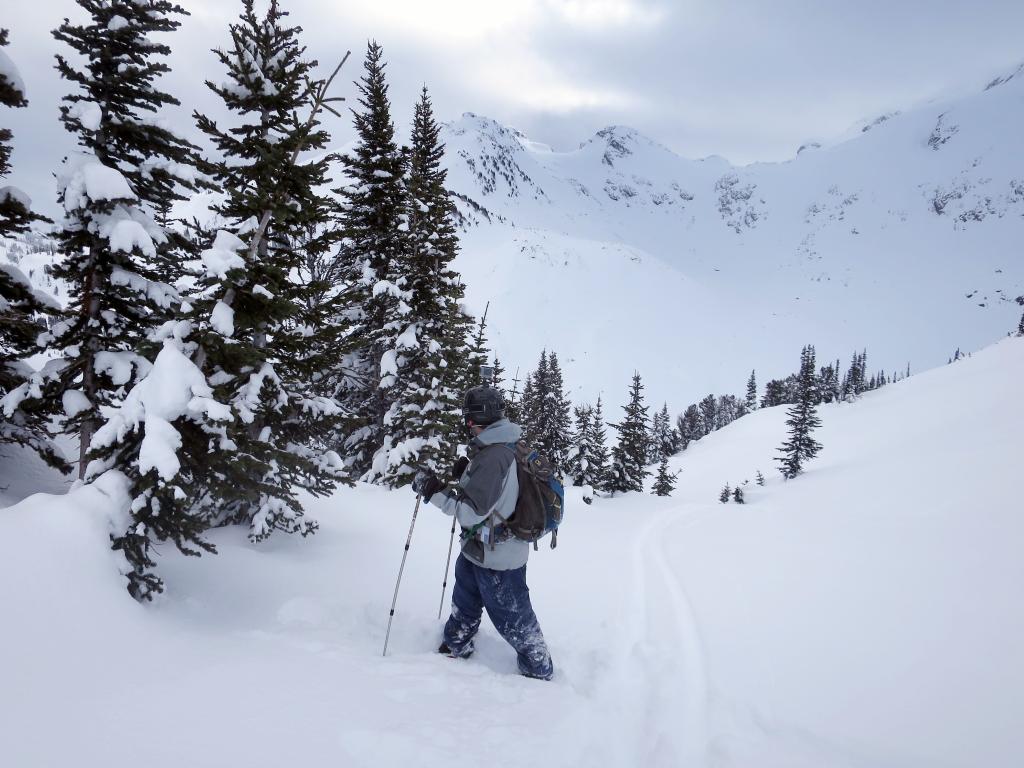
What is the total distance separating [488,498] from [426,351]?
1183 cm

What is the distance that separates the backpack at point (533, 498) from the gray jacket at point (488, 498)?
9 centimetres

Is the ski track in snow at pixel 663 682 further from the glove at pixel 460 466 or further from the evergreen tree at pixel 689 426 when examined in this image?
the evergreen tree at pixel 689 426

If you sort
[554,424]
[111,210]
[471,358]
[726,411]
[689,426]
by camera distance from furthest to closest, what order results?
[726,411], [689,426], [554,424], [471,358], [111,210]

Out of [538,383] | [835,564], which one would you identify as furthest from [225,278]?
[538,383]

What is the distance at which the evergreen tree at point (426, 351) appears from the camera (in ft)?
51.9

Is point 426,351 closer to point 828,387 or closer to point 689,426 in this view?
point 689,426

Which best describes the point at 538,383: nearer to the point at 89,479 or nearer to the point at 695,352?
the point at 89,479

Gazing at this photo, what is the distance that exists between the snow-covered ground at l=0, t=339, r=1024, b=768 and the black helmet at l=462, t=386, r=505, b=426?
257 centimetres

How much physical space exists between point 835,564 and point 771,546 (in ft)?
9.32

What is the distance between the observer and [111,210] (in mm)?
7602

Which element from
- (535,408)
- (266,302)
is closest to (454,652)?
(266,302)

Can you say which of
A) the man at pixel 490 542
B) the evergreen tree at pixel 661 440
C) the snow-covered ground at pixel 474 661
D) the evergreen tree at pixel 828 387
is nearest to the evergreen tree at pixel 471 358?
the snow-covered ground at pixel 474 661

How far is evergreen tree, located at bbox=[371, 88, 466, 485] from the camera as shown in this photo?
15805 millimetres

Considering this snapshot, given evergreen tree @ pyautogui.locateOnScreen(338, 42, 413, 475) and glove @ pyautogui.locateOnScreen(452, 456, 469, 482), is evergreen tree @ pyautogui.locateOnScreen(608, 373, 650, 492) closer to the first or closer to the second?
evergreen tree @ pyautogui.locateOnScreen(338, 42, 413, 475)
